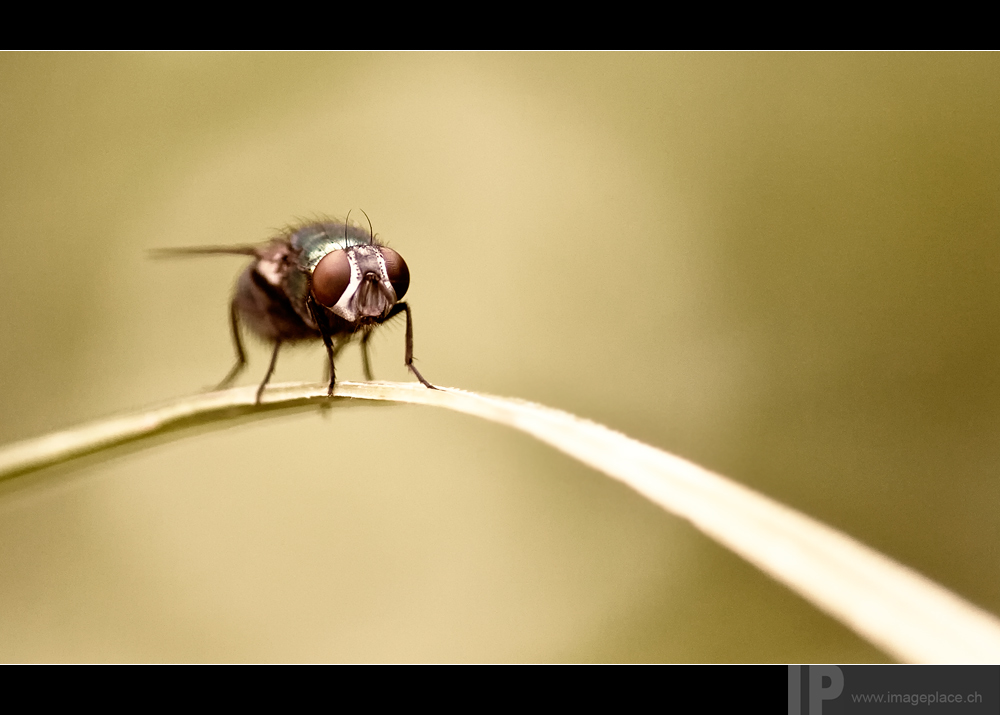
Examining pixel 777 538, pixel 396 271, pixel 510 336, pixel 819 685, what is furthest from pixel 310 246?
pixel 510 336

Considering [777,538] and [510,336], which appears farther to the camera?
[510,336]

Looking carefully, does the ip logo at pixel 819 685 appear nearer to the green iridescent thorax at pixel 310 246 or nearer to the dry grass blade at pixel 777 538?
the dry grass blade at pixel 777 538

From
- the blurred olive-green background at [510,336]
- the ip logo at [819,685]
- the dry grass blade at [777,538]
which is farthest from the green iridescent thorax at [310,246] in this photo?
the ip logo at [819,685]

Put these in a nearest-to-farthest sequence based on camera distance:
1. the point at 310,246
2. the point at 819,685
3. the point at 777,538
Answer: the point at 777,538 < the point at 819,685 < the point at 310,246

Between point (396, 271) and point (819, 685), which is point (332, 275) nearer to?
point (396, 271)

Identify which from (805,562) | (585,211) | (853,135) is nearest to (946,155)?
(853,135)

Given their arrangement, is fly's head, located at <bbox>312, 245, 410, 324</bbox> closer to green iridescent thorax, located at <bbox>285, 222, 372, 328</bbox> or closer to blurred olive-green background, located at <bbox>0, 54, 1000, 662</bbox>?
green iridescent thorax, located at <bbox>285, 222, 372, 328</bbox>

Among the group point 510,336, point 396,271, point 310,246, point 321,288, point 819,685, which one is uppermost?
point 510,336

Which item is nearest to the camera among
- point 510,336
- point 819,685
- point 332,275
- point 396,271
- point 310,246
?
point 819,685
